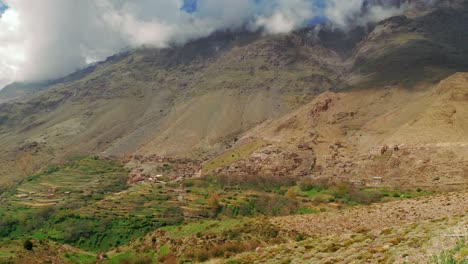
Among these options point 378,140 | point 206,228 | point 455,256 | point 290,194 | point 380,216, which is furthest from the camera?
point 378,140

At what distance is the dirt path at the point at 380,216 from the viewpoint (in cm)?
3388

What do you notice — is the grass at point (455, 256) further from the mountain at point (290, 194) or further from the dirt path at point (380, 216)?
the dirt path at point (380, 216)

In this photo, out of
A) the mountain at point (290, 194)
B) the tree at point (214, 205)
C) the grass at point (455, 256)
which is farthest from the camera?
the tree at point (214, 205)

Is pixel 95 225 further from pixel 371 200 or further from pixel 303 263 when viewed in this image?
pixel 303 263

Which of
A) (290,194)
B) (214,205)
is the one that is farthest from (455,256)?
(214,205)

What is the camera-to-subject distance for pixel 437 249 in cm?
1759

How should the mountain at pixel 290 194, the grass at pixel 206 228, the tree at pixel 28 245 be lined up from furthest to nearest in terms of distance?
1. the tree at pixel 28 245
2. the grass at pixel 206 228
3. the mountain at pixel 290 194

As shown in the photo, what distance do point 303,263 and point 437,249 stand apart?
30.7 feet

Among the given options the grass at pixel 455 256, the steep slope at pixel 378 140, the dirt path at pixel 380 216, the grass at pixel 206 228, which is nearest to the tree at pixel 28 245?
the grass at pixel 206 228

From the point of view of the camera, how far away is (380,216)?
36938 mm

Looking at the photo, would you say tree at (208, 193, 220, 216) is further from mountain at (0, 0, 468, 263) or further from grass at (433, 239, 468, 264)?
grass at (433, 239, 468, 264)

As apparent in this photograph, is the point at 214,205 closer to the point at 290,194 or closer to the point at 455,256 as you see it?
the point at 290,194

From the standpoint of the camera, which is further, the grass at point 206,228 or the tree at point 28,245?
the tree at point 28,245

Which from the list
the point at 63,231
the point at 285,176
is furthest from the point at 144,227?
the point at 285,176
